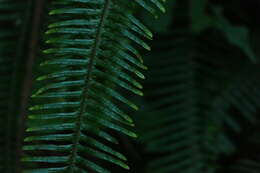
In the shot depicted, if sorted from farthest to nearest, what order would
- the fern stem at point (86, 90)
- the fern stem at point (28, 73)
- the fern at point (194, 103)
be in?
1. the fern at point (194, 103)
2. the fern stem at point (28, 73)
3. the fern stem at point (86, 90)

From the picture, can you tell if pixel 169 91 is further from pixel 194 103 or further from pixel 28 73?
pixel 28 73

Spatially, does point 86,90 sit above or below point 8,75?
below

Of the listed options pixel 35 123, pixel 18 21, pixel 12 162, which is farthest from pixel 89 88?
pixel 18 21

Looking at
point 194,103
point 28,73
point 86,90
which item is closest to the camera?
point 86,90

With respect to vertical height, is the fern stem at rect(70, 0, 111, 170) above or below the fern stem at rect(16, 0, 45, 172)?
below

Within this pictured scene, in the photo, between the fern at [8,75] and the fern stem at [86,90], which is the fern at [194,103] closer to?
the fern at [8,75]

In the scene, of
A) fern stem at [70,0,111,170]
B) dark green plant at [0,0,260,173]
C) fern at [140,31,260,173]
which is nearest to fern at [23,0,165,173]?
fern stem at [70,0,111,170]

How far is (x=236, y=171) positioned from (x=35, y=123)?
1.10m

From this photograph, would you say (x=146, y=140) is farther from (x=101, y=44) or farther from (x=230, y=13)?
(x=101, y=44)

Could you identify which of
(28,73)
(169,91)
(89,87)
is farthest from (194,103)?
(89,87)

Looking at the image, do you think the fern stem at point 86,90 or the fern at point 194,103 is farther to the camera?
the fern at point 194,103

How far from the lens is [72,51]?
0.91 metres

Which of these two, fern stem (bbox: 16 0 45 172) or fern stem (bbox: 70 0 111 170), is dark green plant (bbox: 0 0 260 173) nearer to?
fern stem (bbox: 16 0 45 172)

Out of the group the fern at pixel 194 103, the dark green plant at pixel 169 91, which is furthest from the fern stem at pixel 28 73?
the fern at pixel 194 103
